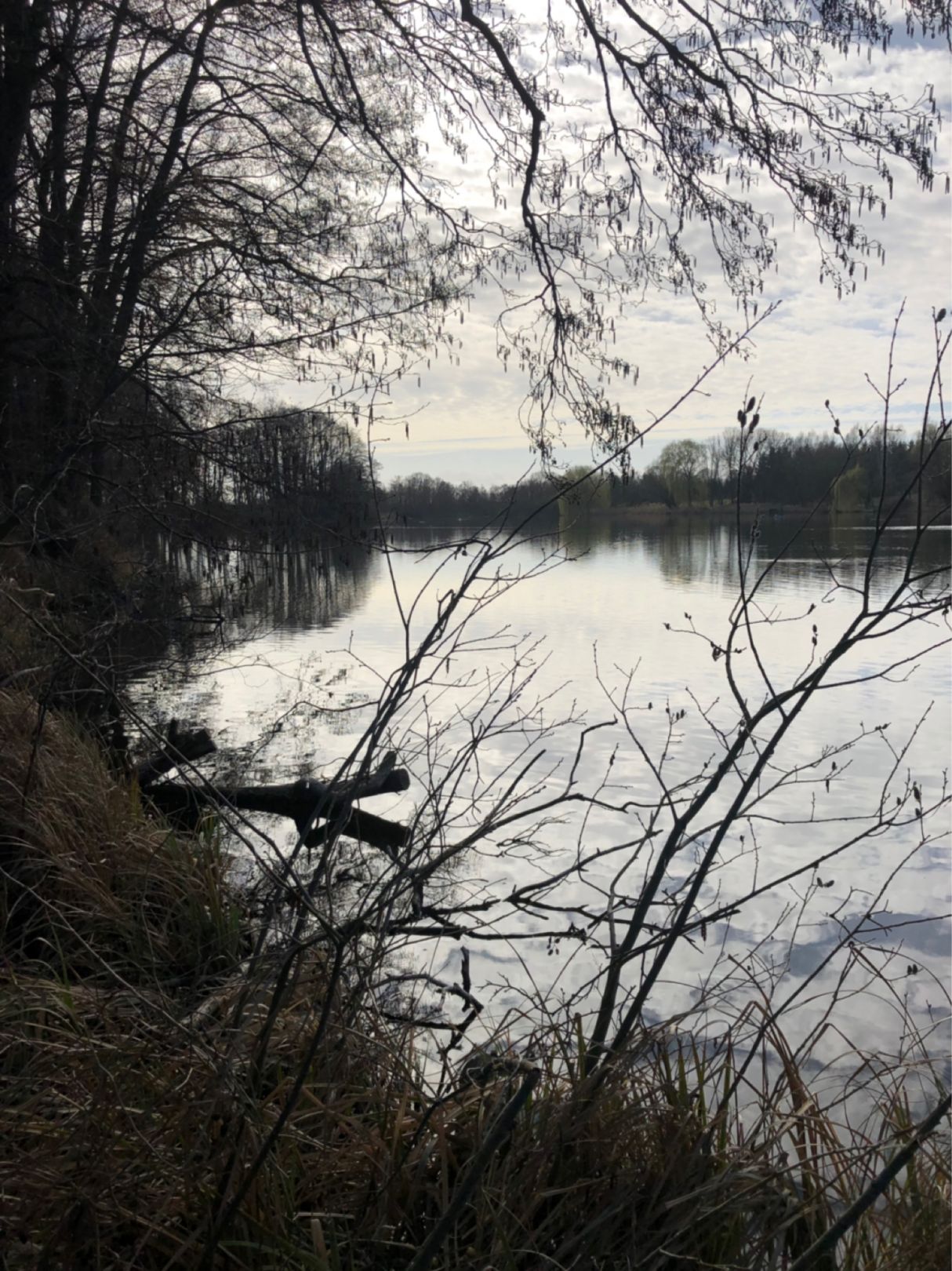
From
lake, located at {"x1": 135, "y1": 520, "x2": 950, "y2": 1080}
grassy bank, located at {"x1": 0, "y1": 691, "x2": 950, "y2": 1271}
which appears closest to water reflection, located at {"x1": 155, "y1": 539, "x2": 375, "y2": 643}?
lake, located at {"x1": 135, "y1": 520, "x2": 950, "y2": 1080}

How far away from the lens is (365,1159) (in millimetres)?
2332

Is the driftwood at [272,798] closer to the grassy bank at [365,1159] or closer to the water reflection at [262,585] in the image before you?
the water reflection at [262,585]

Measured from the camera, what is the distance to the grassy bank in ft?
6.69

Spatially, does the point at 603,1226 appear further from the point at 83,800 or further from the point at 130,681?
the point at 130,681

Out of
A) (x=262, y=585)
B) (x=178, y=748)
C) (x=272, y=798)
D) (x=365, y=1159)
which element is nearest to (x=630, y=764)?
(x=272, y=798)

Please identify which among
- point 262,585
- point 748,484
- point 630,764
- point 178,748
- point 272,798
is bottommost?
point 630,764

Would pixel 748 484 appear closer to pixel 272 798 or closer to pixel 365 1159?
pixel 365 1159

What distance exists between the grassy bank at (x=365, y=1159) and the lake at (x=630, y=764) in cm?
26

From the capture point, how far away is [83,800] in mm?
4934

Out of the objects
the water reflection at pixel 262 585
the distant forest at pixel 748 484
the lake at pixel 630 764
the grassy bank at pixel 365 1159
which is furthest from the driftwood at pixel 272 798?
the grassy bank at pixel 365 1159

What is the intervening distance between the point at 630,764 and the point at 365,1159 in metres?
5.93

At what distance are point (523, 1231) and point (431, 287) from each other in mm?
5348

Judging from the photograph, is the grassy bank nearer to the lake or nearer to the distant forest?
the lake

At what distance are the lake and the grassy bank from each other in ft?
0.86
